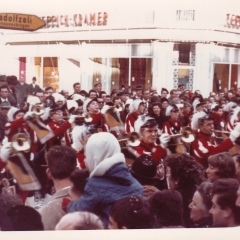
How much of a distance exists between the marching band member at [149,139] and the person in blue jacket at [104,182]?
460 mm

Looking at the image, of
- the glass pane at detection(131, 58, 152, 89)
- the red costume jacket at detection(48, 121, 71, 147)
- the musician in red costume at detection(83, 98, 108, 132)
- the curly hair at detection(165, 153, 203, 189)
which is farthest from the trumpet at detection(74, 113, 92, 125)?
the curly hair at detection(165, 153, 203, 189)

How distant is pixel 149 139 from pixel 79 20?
0.87 metres

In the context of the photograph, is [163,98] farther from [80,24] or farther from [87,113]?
[80,24]

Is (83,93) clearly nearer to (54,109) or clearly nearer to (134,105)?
(54,109)

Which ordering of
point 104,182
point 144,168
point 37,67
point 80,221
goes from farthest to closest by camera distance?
point 37,67 < point 144,168 < point 104,182 < point 80,221

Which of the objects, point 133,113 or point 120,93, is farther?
point 133,113

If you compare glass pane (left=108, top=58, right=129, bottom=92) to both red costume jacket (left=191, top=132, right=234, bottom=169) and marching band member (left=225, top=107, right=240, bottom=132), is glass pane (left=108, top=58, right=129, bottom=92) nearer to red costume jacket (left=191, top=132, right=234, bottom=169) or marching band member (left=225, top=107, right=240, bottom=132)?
red costume jacket (left=191, top=132, right=234, bottom=169)

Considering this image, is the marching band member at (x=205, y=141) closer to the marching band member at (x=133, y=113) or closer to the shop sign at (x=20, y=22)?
the marching band member at (x=133, y=113)

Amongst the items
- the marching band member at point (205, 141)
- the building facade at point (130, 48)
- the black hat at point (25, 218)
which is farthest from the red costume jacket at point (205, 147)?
the black hat at point (25, 218)

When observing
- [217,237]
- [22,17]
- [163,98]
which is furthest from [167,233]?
[22,17]

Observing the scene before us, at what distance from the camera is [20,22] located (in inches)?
117

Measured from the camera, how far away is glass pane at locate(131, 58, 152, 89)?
3111 mm

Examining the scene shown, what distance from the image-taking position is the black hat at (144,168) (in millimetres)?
2768

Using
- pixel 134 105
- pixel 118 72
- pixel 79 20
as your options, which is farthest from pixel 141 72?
pixel 79 20
